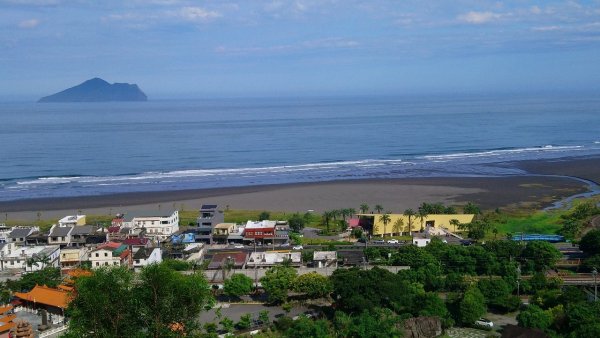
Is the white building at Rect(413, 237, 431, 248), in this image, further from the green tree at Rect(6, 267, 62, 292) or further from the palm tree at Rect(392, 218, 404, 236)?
the green tree at Rect(6, 267, 62, 292)

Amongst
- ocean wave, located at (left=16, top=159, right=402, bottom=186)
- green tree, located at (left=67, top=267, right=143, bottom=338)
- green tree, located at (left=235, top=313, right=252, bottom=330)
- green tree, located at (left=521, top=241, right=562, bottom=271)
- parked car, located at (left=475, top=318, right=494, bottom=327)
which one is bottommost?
parked car, located at (left=475, top=318, right=494, bottom=327)

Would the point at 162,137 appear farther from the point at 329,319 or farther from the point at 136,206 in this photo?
the point at 329,319

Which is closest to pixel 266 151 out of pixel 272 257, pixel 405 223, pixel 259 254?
pixel 405 223

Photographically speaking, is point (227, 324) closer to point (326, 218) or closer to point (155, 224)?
point (326, 218)

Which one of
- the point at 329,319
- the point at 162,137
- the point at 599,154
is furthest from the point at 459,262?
the point at 162,137

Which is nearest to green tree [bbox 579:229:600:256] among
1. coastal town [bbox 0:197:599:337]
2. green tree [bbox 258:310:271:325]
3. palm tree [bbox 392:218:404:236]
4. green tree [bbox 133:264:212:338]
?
coastal town [bbox 0:197:599:337]

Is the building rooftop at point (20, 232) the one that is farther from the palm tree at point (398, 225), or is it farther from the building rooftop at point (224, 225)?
the palm tree at point (398, 225)
